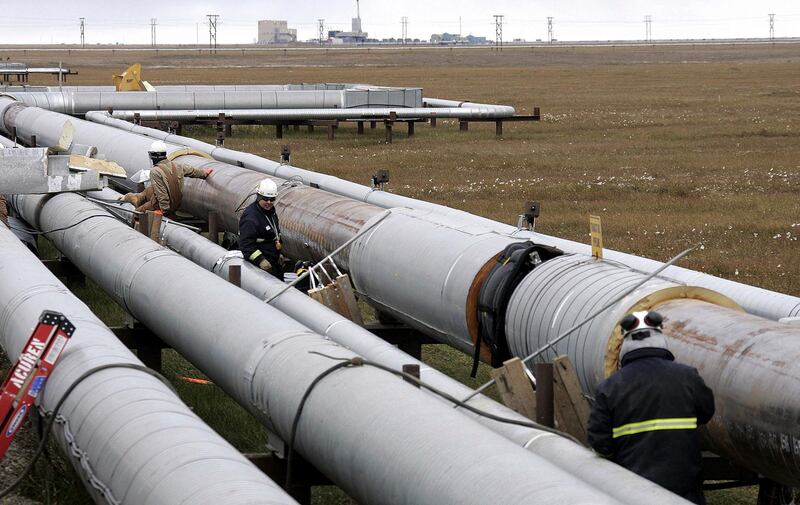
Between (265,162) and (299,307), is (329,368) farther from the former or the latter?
(265,162)

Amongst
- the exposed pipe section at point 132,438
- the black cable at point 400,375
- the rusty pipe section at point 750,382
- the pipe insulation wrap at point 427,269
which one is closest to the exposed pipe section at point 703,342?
the rusty pipe section at point 750,382

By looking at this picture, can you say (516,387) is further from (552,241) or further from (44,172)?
(44,172)

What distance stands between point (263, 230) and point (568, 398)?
17.6 feet

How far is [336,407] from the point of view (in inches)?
263

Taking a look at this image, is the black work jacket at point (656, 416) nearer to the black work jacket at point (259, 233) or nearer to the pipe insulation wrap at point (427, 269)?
the pipe insulation wrap at point (427, 269)

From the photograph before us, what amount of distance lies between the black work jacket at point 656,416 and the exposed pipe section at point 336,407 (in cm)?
94

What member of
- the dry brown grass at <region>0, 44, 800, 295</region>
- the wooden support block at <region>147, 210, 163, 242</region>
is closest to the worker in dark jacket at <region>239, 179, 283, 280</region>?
the wooden support block at <region>147, 210, 163, 242</region>

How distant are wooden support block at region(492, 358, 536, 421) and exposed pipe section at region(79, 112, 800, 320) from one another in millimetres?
2574

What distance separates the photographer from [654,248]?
57.1 ft

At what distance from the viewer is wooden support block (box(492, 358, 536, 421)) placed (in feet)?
25.3

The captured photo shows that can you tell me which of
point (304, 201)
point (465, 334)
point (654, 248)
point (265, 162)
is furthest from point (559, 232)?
point (465, 334)

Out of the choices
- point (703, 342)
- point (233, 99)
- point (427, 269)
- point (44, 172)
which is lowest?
point (703, 342)

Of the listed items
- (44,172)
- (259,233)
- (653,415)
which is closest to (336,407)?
(653,415)

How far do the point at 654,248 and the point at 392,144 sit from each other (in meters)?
18.1
